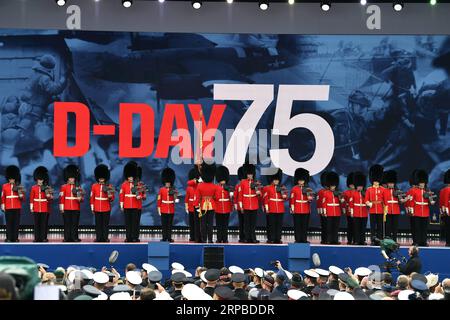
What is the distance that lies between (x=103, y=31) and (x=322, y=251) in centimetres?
671

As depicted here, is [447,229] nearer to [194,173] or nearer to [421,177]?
[421,177]

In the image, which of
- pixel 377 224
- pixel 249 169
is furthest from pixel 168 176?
pixel 377 224

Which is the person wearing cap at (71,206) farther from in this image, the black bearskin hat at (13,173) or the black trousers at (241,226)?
the black trousers at (241,226)

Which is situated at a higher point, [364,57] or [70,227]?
[364,57]

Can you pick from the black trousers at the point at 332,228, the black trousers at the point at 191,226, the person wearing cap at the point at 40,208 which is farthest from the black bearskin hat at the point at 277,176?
the person wearing cap at the point at 40,208

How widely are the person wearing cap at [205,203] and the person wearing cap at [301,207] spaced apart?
5.16 feet

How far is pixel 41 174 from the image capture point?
57.4 feet

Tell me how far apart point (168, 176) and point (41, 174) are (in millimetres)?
2478

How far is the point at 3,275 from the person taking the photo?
493 cm

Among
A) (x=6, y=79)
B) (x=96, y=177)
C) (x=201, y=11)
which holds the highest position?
(x=201, y=11)

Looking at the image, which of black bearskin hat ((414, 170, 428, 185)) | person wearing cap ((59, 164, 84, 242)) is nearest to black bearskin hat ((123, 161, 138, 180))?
person wearing cap ((59, 164, 84, 242))

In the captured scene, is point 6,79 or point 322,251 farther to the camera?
point 6,79
